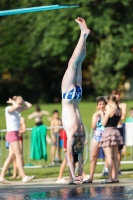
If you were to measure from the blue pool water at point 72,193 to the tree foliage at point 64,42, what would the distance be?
30.3 metres

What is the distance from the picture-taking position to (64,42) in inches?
1839

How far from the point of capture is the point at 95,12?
148ft

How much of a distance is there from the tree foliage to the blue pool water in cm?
3026

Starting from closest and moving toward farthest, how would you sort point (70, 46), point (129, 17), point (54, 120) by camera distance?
point (54, 120) → point (129, 17) → point (70, 46)

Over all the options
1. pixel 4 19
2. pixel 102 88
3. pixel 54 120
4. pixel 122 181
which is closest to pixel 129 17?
pixel 102 88

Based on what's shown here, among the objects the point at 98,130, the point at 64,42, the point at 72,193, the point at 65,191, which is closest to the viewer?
the point at 72,193

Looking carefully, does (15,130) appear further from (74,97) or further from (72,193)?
(74,97)

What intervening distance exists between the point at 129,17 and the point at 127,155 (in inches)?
Result: 965

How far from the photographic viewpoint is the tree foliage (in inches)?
1761

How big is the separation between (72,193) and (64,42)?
33.9 metres

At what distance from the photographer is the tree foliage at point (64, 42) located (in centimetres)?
4472

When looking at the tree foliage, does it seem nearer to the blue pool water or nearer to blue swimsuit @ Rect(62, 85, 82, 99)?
the blue pool water

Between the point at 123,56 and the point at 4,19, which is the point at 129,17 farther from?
the point at 4,19

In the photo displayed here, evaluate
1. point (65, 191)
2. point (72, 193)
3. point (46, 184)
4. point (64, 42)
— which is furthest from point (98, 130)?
point (64, 42)
